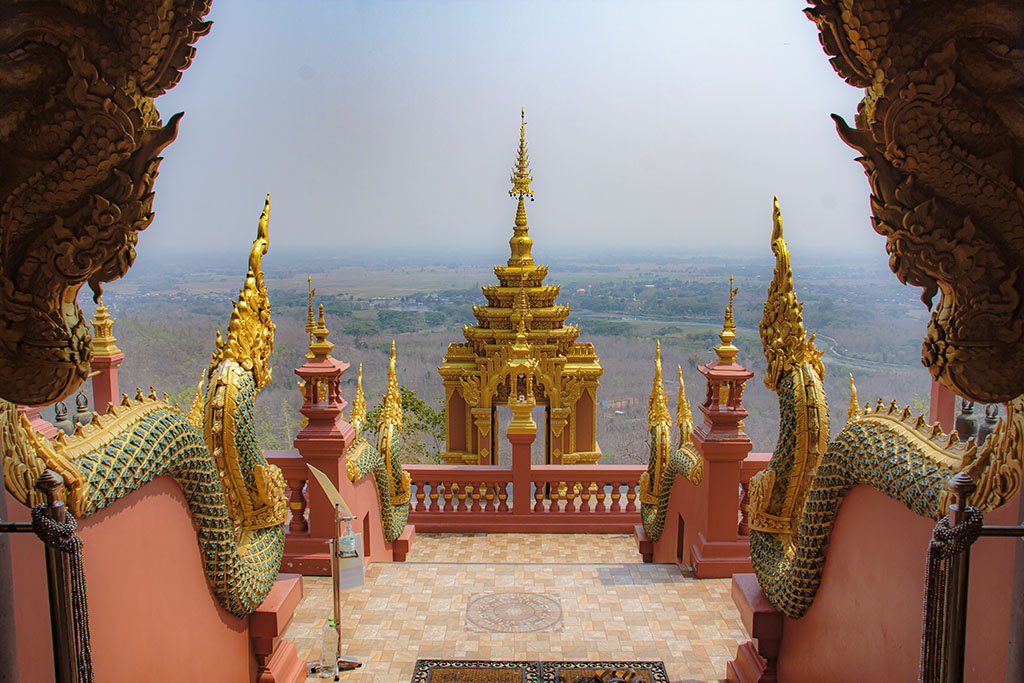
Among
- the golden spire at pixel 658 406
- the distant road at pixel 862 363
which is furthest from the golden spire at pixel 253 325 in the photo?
the distant road at pixel 862 363

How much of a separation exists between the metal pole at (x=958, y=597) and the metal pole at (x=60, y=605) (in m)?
2.70

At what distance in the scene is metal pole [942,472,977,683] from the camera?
7.23ft

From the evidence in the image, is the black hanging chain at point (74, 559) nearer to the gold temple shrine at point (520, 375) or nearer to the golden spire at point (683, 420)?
the golden spire at point (683, 420)

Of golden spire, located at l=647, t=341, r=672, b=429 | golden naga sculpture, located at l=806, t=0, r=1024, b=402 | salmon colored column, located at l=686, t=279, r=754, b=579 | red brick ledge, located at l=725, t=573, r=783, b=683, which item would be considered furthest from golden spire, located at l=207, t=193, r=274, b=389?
golden spire, located at l=647, t=341, r=672, b=429

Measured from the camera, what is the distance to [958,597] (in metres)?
2.21

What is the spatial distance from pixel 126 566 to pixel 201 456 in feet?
2.51

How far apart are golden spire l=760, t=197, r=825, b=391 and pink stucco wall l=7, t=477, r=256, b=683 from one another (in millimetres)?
3670

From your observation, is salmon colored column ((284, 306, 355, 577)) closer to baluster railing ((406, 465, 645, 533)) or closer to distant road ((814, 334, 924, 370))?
baluster railing ((406, 465, 645, 533))

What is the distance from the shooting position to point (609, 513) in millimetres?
8789

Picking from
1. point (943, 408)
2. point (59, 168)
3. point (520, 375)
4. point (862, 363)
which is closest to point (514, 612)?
point (59, 168)

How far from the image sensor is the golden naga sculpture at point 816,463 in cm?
265

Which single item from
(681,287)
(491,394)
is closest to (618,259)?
(681,287)

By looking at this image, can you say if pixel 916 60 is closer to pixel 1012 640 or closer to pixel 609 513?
pixel 1012 640

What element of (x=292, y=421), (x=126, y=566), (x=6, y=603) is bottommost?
(x=292, y=421)
